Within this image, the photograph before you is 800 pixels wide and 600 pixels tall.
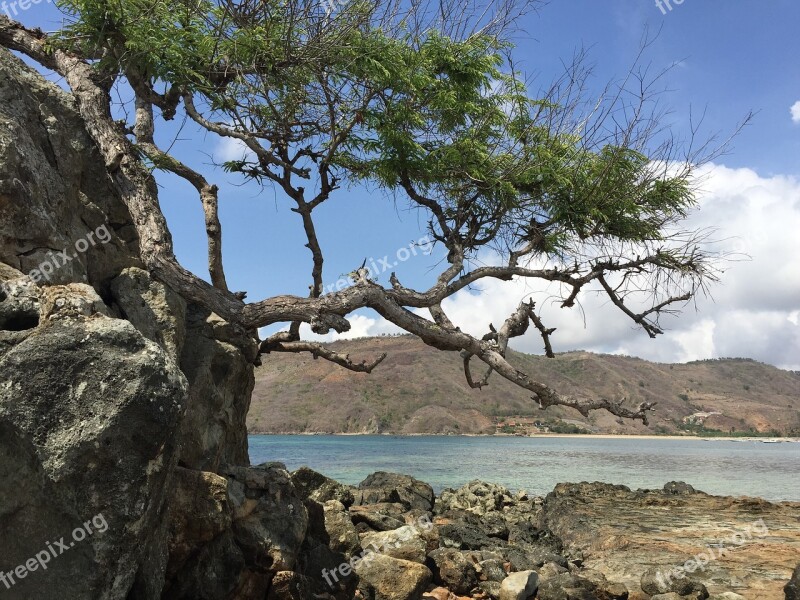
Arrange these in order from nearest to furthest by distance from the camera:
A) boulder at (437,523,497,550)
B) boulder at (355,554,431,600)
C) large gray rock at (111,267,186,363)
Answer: large gray rock at (111,267,186,363)
boulder at (355,554,431,600)
boulder at (437,523,497,550)

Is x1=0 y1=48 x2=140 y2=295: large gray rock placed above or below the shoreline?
above

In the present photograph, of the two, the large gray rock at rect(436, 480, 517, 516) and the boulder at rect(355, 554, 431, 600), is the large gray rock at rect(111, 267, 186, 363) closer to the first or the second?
the boulder at rect(355, 554, 431, 600)

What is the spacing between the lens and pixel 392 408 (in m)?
119

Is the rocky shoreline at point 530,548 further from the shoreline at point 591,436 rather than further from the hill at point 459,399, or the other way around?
the hill at point 459,399

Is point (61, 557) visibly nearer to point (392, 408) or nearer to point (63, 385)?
point (63, 385)

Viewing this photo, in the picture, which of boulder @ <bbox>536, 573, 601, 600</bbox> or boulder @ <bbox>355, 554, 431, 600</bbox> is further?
boulder @ <bbox>536, 573, 601, 600</bbox>

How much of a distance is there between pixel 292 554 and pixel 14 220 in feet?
13.6

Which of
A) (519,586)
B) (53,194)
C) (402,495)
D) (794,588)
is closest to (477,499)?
(402,495)

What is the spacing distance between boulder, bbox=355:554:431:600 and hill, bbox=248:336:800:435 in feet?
347

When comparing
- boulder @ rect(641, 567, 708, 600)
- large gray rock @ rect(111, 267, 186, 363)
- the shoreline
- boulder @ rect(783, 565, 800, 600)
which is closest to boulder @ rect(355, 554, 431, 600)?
large gray rock @ rect(111, 267, 186, 363)

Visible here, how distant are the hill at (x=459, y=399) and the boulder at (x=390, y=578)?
10579 cm

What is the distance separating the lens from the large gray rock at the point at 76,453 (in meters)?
4.00

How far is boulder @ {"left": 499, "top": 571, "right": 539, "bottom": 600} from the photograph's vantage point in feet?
27.6

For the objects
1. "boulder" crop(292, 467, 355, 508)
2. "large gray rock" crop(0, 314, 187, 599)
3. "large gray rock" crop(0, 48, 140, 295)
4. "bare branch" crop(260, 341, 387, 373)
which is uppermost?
"large gray rock" crop(0, 48, 140, 295)
